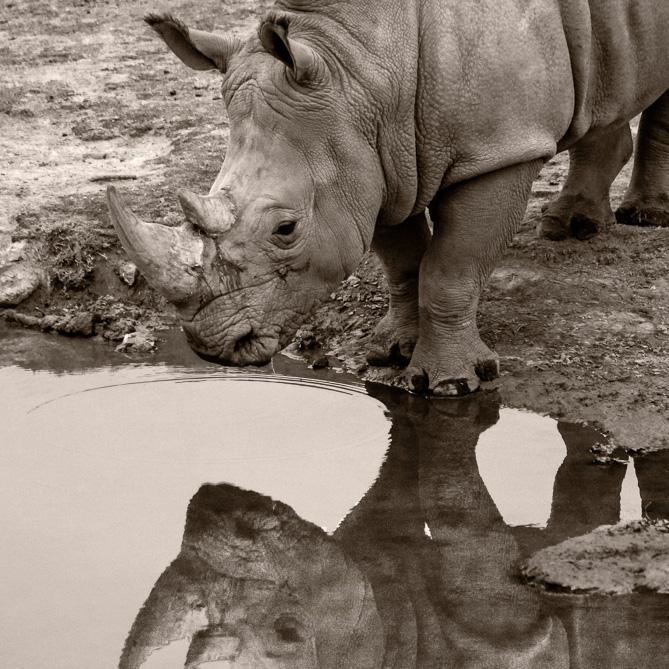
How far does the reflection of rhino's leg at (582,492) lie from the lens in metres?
5.83

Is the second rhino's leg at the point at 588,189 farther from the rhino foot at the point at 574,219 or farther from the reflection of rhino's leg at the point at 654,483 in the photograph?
Result: the reflection of rhino's leg at the point at 654,483

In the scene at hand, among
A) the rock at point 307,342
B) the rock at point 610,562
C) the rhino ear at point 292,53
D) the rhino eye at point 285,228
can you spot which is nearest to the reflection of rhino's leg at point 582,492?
the rock at point 610,562

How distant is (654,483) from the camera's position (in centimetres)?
612

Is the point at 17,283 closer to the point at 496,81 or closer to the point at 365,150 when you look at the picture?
the point at 365,150

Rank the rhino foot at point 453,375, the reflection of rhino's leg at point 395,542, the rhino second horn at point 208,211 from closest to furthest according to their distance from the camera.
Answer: the reflection of rhino's leg at point 395,542, the rhino second horn at point 208,211, the rhino foot at point 453,375

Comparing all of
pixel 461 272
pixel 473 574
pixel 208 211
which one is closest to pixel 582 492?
pixel 473 574

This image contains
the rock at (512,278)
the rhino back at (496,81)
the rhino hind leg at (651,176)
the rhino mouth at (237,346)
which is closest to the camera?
the rhino mouth at (237,346)

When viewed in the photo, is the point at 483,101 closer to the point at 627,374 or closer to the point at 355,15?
the point at 355,15

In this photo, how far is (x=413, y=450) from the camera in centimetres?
662

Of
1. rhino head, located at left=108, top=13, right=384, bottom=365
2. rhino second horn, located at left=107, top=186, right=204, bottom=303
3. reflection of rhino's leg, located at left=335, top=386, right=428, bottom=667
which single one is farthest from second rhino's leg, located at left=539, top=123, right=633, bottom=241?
rhino second horn, located at left=107, top=186, right=204, bottom=303

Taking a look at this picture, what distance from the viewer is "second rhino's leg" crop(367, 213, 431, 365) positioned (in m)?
7.39

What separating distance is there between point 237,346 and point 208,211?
648mm

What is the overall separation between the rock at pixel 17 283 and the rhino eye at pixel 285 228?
8.95 feet

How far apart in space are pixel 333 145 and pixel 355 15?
56 centimetres
